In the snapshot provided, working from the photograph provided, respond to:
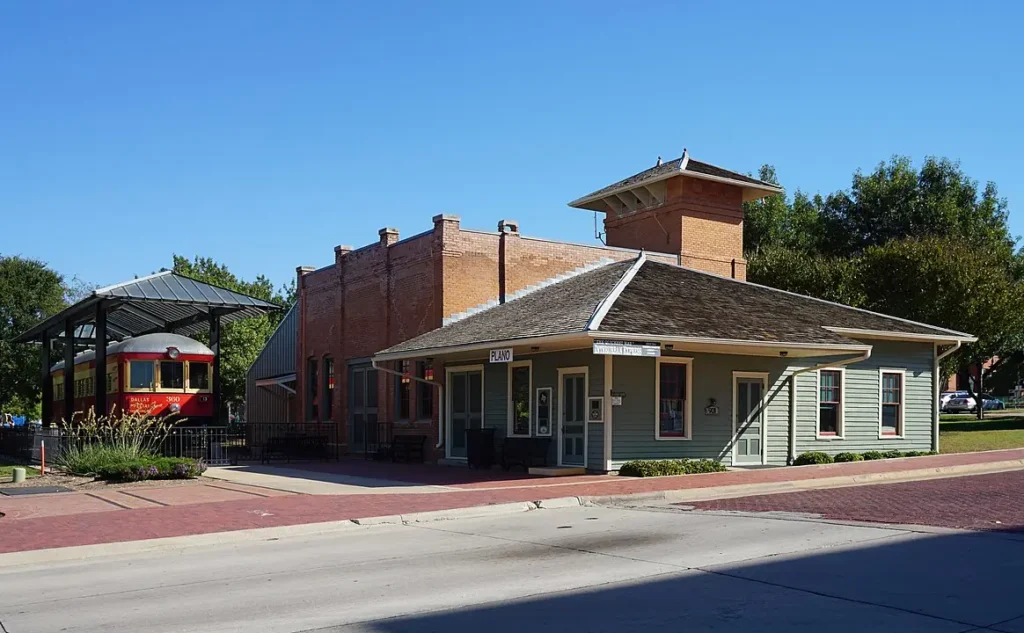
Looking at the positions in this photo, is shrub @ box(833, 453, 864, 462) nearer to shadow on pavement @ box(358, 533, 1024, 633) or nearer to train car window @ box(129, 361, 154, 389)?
shadow on pavement @ box(358, 533, 1024, 633)

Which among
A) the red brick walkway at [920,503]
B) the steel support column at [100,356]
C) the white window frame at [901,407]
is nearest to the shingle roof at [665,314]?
the white window frame at [901,407]

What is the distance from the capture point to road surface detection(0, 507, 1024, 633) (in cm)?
784

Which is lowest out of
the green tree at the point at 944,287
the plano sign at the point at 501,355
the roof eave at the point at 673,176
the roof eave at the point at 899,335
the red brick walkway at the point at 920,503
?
the red brick walkway at the point at 920,503

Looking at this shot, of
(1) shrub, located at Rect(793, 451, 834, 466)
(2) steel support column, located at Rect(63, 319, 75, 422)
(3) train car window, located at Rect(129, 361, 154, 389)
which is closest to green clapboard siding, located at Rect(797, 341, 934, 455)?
(1) shrub, located at Rect(793, 451, 834, 466)

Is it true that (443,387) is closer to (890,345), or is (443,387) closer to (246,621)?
(890,345)

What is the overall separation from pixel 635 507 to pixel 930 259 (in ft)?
82.5

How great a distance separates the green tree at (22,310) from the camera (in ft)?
176

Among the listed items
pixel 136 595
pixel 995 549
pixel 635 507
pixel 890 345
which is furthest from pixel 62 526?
pixel 890 345

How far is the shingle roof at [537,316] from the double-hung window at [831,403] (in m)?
6.05

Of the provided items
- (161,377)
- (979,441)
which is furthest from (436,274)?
(979,441)

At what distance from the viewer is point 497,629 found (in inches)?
297

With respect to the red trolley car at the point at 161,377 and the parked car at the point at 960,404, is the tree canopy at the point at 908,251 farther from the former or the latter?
the red trolley car at the point at 161,377

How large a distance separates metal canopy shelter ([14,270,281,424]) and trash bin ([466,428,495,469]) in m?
9.27

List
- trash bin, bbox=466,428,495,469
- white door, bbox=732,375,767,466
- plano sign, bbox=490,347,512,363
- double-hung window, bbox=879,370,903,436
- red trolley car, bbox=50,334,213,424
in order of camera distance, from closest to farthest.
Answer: plano sign, bbox=490,347,512,363, white door, bbox=732,375,767,466, trash bin, bbox=466,428,495,469, double-hung window, bbox=879,370,903,436, red trolley car, bbox=50,334,213,424
